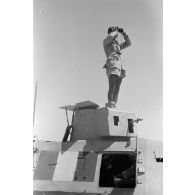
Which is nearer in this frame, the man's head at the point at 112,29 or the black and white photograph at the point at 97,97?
the black and white photograph at the point at 97,97

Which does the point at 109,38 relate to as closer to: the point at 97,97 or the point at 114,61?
the point at 114,61

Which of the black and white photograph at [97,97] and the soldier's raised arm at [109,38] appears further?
the soldier's raised arm at [109,38]

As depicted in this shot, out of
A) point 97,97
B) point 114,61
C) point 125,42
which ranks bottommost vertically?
point 97,97

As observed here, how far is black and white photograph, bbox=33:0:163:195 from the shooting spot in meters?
2.46

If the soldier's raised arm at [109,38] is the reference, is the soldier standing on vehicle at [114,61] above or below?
below

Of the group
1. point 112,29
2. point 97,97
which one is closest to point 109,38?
point 112,29

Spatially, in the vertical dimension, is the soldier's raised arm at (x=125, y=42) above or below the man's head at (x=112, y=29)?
below

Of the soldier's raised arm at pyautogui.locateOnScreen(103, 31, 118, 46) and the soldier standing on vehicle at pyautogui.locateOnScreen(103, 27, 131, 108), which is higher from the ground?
the soldier's raised arm at pyautogui.locateOnScreen(103, 31, 118, 46)

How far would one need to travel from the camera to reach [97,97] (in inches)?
99.6

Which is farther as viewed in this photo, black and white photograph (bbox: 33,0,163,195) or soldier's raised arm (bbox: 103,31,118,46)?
soldier's raised arm (bbox: 103,31,118,46)

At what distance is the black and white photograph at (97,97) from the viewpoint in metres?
2.46

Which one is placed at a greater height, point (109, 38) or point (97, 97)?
point (109, 38)
